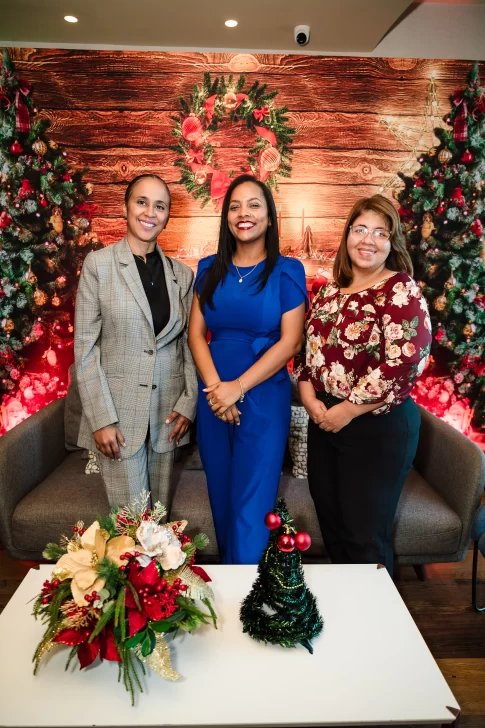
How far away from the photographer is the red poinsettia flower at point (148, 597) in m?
1.21

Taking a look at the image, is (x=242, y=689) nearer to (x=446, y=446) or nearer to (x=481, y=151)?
(x=446, y=446)

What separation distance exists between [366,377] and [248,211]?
0.73m

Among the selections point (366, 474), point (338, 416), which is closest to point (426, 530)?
point (366, 474)

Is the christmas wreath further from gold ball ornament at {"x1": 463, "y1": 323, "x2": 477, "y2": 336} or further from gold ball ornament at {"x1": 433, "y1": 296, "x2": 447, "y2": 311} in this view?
gold ball ornament at {"x1": 463, "y1": 323, "x2": 477, "y2": 336}

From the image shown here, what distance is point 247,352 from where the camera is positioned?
2.04m

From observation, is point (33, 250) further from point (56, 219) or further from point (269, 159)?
point (269, 159)

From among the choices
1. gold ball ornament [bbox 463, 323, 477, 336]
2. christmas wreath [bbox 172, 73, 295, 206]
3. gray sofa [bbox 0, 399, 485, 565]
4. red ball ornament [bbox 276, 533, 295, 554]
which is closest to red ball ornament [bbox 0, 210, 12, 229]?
christmas wreath [bbox 172, 73, 295, 206]

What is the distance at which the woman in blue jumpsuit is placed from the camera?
6.53 ft

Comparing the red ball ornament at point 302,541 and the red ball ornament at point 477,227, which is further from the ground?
the red ball ornament at point 477,227

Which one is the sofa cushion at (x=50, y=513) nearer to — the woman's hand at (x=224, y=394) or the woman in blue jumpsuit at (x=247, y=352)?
the woman in blue jumpsuit at (x=247, y=352)

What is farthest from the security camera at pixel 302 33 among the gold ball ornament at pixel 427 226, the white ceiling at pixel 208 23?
the gold ball ornament at pixel 427 226

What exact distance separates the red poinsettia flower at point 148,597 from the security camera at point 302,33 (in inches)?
102

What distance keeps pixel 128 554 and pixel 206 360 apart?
911 mm

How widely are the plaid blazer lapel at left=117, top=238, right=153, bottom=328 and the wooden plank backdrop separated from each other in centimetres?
124
